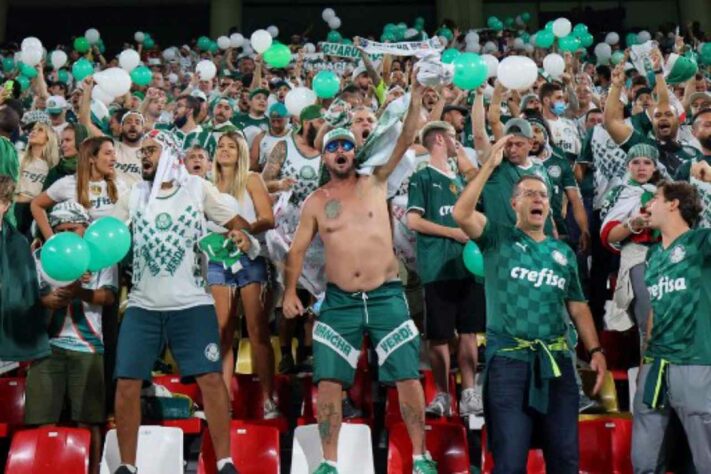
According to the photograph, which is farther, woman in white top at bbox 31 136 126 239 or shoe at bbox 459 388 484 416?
woman in white top at bbox 31 136 126 239

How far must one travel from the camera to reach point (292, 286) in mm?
5809

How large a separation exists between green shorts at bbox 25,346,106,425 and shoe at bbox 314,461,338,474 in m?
1.39

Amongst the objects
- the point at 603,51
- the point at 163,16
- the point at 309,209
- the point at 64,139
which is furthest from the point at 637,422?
the point at 163,16

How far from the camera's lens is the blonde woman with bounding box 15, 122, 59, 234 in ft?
27.6

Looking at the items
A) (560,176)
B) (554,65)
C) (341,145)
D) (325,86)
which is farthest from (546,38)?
(341,145)

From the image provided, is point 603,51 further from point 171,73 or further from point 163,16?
point 163,16

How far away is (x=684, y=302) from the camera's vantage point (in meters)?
5.35

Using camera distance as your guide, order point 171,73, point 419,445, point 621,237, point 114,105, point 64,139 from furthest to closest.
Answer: point 171,73 → point 114,105 → point 64,139 → point 621,237 → point 419,445

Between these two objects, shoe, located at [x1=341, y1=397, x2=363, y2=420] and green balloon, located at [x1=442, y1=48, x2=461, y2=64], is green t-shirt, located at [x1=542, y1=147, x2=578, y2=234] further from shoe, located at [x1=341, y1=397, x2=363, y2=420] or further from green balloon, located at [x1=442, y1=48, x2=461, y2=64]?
shoe, located at [x1=341, y1=397, x2=363, y2=420]

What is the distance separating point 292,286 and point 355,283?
0.38 m

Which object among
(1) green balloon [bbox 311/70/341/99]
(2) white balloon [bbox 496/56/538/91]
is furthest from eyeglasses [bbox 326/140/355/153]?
(1) green balloon [bbox 311/70/341/99]

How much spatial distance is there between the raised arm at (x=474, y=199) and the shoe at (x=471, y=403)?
54.0 inches

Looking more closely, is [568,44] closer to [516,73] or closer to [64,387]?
[516,73]

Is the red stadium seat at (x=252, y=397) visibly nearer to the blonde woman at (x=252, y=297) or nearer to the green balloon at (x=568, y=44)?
the blonde woman at (x=252, y=297)
